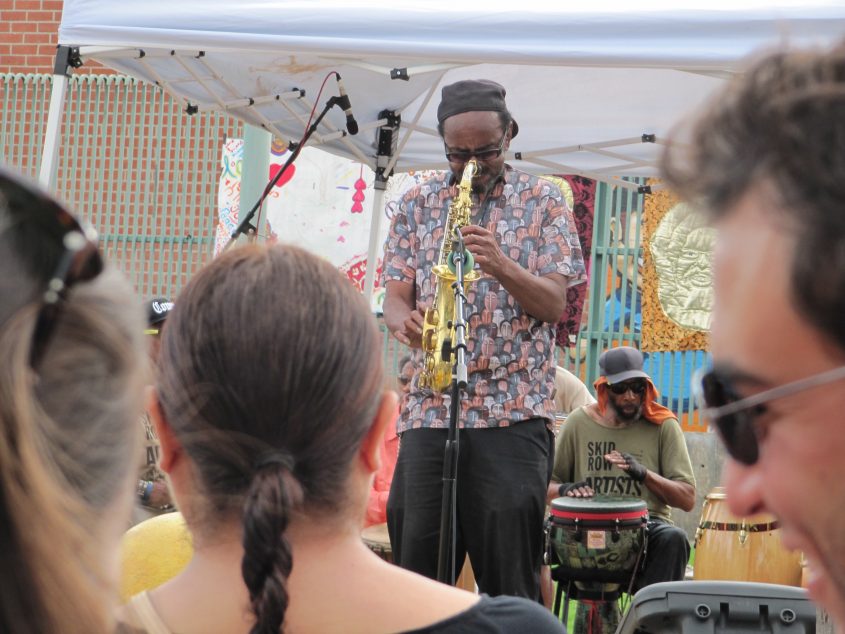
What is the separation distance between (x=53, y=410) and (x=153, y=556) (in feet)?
5.34

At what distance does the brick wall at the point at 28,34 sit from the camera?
1273 centimetres

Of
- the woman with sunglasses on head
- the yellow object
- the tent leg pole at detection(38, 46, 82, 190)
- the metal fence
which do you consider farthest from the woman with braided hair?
the metal fence

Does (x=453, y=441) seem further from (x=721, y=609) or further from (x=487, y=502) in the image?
(x=721, y=609)

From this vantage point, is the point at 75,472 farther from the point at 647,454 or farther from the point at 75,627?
the point at 647,454

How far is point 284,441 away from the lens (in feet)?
4.90

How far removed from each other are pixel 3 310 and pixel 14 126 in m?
12.0

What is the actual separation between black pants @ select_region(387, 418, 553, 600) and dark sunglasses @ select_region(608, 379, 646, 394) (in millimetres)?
2580

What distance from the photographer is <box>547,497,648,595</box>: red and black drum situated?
5.50 m

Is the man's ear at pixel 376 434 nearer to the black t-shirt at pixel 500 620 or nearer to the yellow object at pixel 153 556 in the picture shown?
the black t-shirt at pixel 500 620

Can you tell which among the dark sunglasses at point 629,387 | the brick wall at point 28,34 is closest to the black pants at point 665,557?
the dark sunglasses at point 629,387

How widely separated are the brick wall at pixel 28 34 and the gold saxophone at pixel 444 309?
9818 mm

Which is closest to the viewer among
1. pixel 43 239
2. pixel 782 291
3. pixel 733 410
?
pixel 43 239

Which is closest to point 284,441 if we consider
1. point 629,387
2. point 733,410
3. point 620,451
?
point 733,410

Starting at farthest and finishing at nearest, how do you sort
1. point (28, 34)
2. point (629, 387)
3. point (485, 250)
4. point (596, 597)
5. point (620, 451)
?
point (28, 34), point (629, 387), point (620, 451), point (596, 597), point (485, 250)
